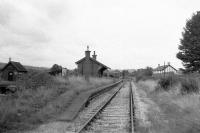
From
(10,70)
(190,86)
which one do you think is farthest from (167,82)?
(10,70)

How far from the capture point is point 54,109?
10.8m

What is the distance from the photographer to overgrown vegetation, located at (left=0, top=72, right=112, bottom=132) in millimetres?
8086

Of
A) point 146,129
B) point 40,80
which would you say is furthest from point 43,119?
point 40,80

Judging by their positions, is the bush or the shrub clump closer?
the bush

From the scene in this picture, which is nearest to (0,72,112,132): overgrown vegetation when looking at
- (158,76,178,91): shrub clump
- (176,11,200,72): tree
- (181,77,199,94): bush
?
(181,77,199,94): bush

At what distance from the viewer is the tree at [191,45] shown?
112 ft

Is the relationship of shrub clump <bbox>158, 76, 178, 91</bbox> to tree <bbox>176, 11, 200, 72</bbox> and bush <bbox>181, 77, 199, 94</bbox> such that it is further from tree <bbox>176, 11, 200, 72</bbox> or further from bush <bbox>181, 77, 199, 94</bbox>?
tree <bbox>176, 11, 200, 72</bbox>

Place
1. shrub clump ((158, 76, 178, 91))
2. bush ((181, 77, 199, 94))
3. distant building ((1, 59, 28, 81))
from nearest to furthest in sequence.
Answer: bush ((181, 77, 199, 94)) → shrub clump ((158, 76, 178, 91)) → distant building ((1, 59, 28, 81))

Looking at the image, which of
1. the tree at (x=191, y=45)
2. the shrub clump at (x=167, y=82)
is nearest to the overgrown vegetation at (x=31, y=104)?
the shrub clump at (x=167, y=82)

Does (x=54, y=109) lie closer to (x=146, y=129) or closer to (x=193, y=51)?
(x=146, y=129)

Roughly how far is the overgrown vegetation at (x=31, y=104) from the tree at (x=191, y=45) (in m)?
25.2

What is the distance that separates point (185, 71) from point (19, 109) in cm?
3142

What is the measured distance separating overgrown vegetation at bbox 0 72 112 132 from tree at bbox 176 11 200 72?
2523cm

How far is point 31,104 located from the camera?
34.5 feet
